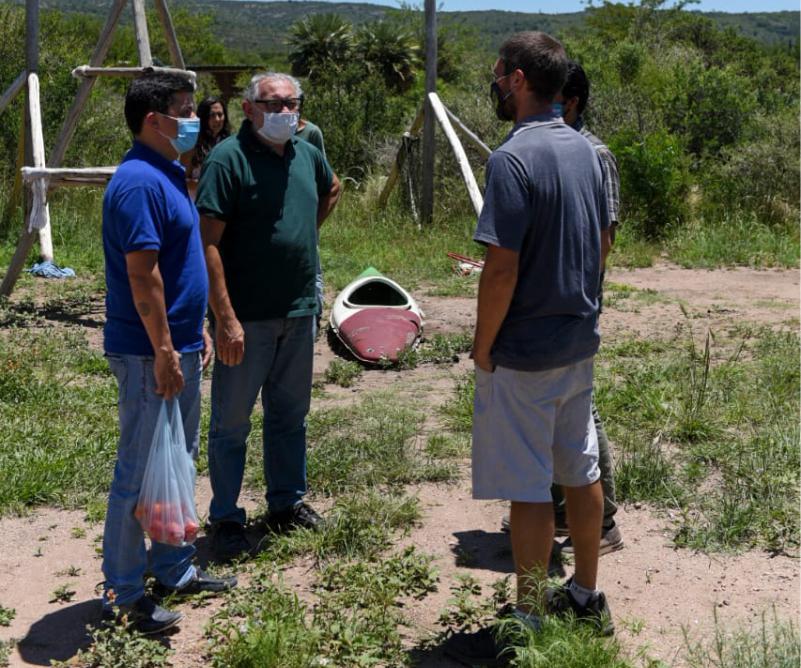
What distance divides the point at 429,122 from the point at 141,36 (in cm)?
416

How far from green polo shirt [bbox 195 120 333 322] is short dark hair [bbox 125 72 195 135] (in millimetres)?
502

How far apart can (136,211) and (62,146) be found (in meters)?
6.52

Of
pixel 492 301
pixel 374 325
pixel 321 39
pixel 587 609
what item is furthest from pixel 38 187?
pixel 321 39

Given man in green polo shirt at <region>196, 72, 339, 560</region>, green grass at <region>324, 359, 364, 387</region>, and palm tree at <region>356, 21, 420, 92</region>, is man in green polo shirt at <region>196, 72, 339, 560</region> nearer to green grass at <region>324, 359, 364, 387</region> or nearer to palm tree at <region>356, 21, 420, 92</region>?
green grass at <region>324, 359, 364, 387</region>

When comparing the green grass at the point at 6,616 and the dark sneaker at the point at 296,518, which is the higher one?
the dark sneaker at the point at 296,518

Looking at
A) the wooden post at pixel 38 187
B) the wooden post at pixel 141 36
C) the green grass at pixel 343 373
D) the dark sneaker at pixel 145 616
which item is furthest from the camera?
the wooden post at pixel 141 36

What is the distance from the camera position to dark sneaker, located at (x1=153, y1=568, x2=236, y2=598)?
400 cm

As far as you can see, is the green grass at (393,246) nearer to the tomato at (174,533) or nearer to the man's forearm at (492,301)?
the tomato at (174,533)

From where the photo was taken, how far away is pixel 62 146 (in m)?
9.44

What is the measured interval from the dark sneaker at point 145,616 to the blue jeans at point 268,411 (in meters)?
0.74

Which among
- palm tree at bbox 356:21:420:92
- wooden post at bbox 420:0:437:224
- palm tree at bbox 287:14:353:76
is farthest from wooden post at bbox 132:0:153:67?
palm tree at bbox 287:14:353:76

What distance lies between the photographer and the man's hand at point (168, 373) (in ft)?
11.4

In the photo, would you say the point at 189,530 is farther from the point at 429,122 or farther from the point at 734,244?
the point at 734,244

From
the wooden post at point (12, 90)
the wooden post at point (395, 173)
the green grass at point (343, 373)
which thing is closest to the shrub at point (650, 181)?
the wooden post at point (395, 173)
